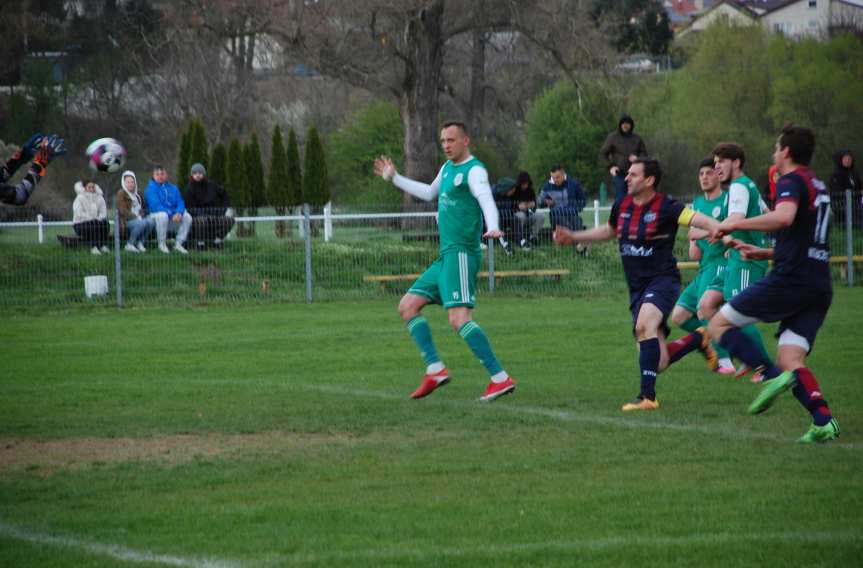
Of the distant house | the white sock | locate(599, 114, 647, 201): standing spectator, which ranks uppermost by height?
the distant house

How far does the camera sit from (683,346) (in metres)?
11.2

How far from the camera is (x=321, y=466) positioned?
766cm

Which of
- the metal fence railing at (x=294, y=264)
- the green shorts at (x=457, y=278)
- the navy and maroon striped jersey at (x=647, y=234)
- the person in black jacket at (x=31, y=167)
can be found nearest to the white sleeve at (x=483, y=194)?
the green shorts at (x=457, y=278)

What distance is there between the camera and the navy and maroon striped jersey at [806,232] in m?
8.15

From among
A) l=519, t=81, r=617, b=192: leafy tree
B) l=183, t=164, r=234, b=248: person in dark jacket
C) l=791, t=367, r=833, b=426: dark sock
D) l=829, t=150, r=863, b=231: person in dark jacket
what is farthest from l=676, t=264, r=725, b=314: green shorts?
l=519, t=81, r=617, b=192: leafy tree

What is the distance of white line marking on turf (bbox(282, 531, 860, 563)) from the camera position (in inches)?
219

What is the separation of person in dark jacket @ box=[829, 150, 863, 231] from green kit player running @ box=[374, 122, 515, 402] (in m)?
15.5

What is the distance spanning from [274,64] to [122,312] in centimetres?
3124

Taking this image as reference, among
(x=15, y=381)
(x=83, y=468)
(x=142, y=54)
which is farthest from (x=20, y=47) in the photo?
(x=83, y=468)

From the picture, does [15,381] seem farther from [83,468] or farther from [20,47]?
[20,47]

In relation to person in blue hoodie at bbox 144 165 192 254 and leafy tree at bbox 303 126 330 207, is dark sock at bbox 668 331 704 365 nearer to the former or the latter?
person in blue hoodie at bbox 144 165 192 254

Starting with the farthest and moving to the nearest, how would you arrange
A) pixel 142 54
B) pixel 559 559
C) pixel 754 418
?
pixel 142 54
pixel 754 418
pixel 559 559

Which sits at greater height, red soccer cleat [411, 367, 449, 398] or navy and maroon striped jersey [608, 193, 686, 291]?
navy and maroon striped jersey [608, 193, 686, 291]

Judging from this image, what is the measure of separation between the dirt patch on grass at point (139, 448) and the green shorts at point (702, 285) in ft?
14.2
